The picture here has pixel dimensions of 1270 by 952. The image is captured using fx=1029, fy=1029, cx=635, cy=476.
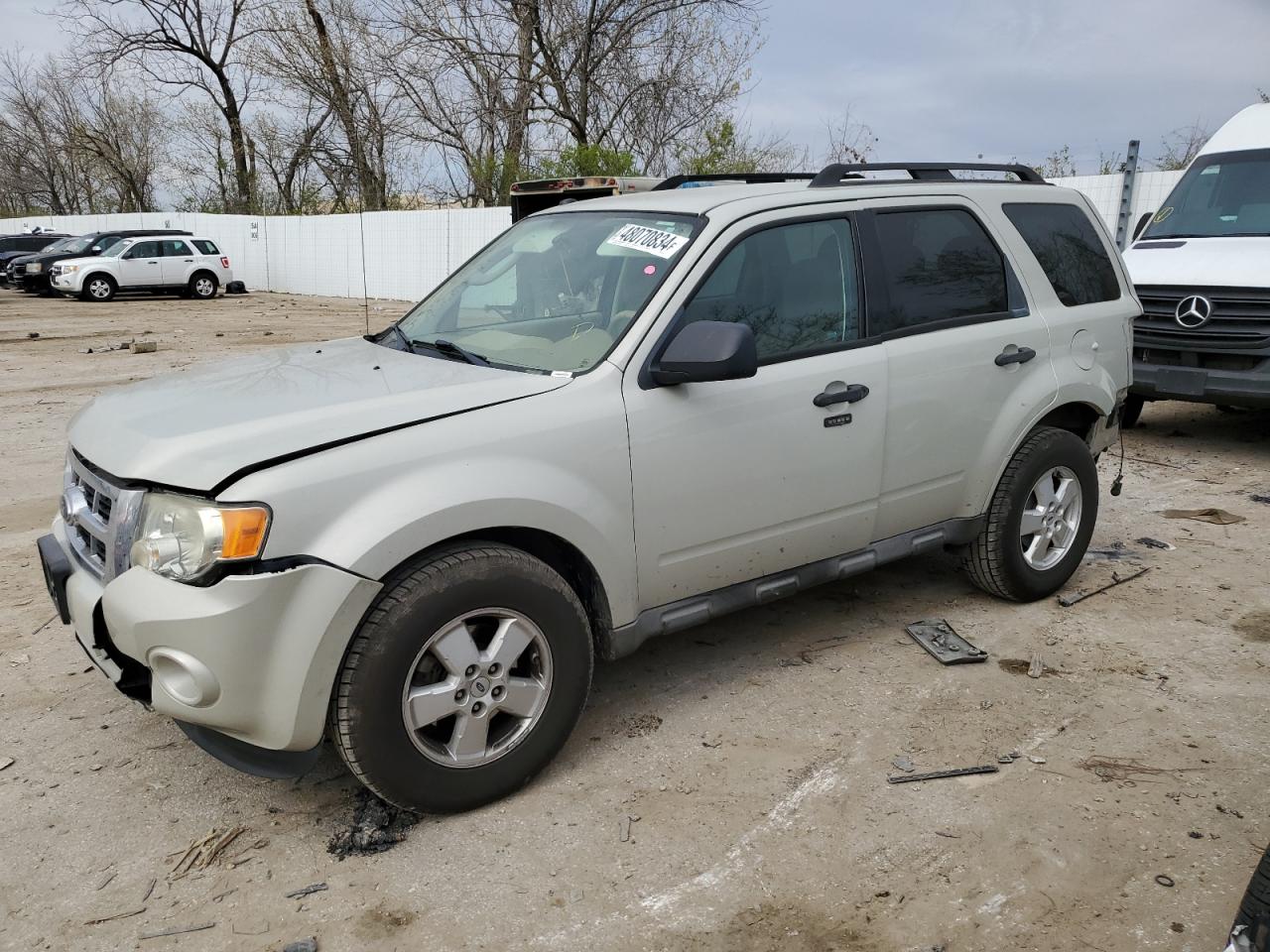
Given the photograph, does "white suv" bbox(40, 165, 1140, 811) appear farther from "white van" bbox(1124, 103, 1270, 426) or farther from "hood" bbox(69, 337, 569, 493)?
"white van" bbox(1124, 103, 1270, 426)

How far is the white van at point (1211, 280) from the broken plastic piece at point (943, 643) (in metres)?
4.32

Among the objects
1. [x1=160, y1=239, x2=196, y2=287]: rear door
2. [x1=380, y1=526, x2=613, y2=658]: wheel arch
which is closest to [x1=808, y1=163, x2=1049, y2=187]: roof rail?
[x1=380, y1=526, x2=613, y2=658]: wheel arch

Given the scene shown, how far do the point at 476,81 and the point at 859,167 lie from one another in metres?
24.2

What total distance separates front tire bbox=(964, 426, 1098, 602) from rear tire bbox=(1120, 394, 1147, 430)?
14.1ft

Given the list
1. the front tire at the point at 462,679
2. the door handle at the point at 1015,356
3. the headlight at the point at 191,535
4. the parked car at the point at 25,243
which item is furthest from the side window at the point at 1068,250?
the parked car at the point at 25,243

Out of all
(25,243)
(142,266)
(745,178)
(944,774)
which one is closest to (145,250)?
(142,266)

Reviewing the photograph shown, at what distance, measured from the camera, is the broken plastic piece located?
167 inches

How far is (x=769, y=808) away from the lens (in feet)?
10.5

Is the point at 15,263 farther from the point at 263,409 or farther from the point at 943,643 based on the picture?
the point at 943,643

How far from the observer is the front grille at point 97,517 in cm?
285

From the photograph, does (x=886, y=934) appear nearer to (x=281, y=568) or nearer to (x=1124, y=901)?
(x=1124, y=901)

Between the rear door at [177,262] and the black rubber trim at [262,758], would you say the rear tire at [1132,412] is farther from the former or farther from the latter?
the rear door at [177,262]

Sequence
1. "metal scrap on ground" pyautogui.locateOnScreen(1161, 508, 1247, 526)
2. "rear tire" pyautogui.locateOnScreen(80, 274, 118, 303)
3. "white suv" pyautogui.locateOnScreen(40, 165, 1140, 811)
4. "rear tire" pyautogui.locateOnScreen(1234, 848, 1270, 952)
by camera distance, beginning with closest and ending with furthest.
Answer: "rear tire" pyautogui.locateOnScreen(1234, 848, 1270, 952), "white suv" pyautogui.locateOnScreen(40, 165, 1140, 811), "metal scrap on ground" pyautogui.locateOnScreen(1161, 508, 1247, 526), "rear tire" pyautogui.locateOnScreen(80, 274, 118, 303)

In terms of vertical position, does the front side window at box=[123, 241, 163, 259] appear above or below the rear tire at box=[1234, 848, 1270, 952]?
above
